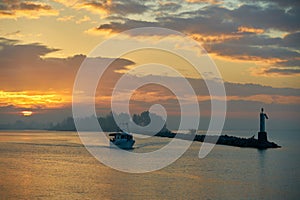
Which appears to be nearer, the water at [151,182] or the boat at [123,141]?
the water at [151,182]

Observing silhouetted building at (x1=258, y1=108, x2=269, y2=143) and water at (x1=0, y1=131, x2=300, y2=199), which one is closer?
water at (x1=0, y1=131, x2=300, y2=199)

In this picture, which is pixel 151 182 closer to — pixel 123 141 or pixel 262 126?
pixel 123 141

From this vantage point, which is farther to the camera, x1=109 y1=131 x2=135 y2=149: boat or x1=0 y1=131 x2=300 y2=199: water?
x1=109 y1=131 x2=135 y2=149: boat

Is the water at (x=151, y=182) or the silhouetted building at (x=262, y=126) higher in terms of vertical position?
the silhouetted building at (x=262, y=126)

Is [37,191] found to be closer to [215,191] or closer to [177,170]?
[215,191]

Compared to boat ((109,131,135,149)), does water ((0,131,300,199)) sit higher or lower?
lower

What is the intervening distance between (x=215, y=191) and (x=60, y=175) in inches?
661

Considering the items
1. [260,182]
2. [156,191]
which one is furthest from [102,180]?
[260,182]

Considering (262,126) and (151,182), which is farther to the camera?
(262,126)

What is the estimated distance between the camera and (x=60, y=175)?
44812 millimetres

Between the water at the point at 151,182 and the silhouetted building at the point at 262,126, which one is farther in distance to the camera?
the silhouetted building at the point at 262,126

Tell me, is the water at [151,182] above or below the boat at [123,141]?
below

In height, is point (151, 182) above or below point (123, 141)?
below

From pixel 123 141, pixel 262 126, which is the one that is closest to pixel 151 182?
pixel 123 141
